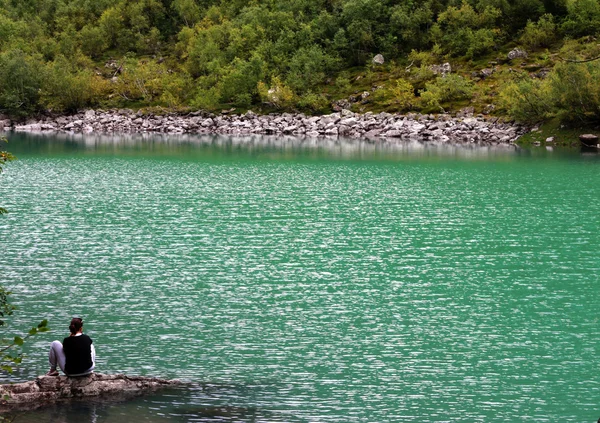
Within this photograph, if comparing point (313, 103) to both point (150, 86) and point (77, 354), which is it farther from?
point (77, 354)

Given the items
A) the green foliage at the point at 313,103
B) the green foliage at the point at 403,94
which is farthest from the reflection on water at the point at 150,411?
the green foliage at the point at 313,103

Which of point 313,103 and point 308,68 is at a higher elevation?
point 308,68

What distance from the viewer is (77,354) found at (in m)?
20.2

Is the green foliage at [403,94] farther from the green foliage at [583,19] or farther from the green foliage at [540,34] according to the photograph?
the green foliage at [583,19]

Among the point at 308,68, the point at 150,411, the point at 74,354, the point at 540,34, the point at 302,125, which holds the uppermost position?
the point at 540,34

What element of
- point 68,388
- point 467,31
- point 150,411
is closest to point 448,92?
point 467,31

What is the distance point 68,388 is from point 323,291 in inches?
596

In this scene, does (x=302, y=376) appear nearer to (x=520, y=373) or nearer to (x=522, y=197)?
(x=520, y=373)

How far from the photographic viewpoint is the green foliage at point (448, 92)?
126312 mm

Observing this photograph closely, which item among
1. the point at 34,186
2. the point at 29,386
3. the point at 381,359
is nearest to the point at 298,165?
the point at 34,186

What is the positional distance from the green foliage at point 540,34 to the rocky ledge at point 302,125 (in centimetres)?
2941

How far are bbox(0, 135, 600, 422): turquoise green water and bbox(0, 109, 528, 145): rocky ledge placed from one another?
146 feet

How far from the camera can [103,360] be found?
2430cm

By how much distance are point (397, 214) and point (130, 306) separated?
26112mm
